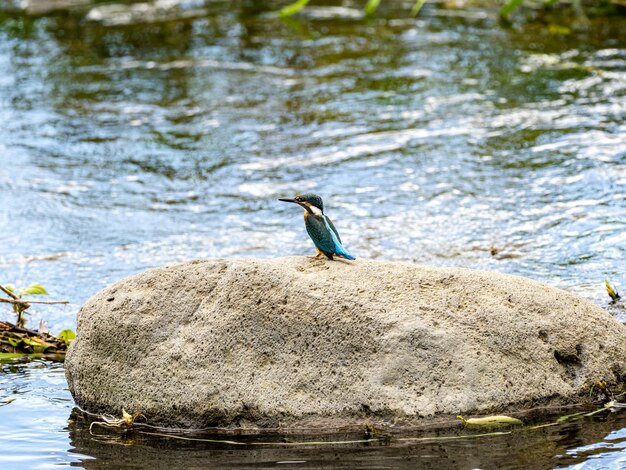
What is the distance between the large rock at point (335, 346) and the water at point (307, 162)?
0.22 meters

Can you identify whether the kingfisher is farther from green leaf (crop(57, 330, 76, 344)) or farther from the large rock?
green leaf (crop(57, 330, 76, 344))

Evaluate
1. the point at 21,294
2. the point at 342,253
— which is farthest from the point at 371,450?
the point at 21,294

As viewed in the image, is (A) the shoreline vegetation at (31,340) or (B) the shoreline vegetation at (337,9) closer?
(A) the shoreline vegetation at (31,340)

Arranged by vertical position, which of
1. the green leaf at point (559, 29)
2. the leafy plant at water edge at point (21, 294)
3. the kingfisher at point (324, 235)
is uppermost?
the kingfisher at point (324, 235)

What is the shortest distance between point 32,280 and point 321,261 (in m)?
2.99

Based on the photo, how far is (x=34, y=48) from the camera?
45.2 feet

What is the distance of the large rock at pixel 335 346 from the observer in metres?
4.52

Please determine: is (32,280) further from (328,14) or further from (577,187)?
(328,14)

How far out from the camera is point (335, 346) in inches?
181

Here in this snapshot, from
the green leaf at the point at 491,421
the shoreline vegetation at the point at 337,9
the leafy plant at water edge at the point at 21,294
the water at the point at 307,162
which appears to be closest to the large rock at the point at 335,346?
the green leaf at the point at 491,421

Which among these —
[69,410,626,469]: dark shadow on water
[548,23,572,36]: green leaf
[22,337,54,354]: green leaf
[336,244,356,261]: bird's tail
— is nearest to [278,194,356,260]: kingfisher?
[336,244,356,261]: bird's tail

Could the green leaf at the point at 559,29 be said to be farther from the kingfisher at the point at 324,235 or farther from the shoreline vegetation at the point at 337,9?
the kingfisher at the point at 324,235

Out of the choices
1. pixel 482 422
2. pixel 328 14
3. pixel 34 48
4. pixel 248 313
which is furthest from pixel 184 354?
pixel 328 14

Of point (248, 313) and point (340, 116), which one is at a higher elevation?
point (248, 313)
